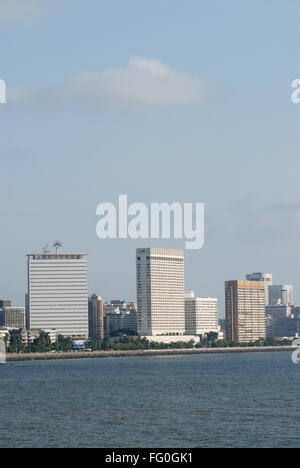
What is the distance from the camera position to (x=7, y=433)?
5738cm

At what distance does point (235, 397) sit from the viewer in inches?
3282

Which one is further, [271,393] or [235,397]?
[271,393]

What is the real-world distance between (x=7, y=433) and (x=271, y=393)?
125ft

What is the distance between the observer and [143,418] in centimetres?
6469

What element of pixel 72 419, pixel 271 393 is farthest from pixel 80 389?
pixel 72 419

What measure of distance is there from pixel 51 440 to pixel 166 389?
44014 millimetres

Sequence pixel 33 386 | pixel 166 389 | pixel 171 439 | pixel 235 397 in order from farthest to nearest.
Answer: pixel 33 386 < pixel 166 389 < pixel 235 397 < pixel 171 439
